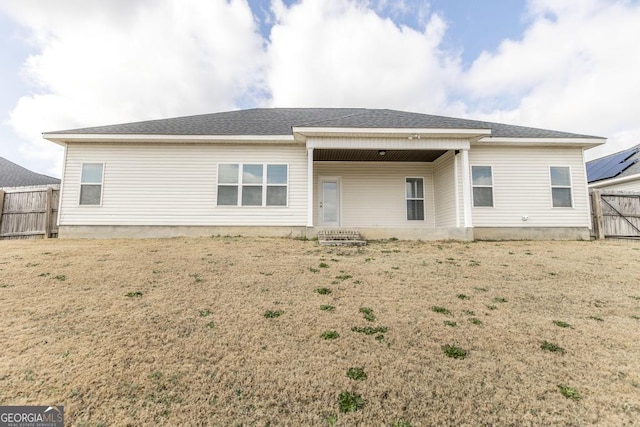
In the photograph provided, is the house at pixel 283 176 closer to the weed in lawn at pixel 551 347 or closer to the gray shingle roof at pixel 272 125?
the gray shingle roof at pixel 272 125

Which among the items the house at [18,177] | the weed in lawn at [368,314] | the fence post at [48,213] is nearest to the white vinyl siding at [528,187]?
the weed in lawn at [368,314]

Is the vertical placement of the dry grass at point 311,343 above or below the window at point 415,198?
below

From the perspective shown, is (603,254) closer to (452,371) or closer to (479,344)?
(479,344)

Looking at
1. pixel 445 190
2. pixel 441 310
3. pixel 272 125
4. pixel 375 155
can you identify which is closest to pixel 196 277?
pixel 441 310

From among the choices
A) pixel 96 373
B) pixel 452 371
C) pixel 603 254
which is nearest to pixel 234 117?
pixel 96 373

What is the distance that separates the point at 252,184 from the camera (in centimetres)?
1030

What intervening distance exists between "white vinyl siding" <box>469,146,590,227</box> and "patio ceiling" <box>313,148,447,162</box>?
1.52 metres

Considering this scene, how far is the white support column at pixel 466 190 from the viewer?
32.0 feet

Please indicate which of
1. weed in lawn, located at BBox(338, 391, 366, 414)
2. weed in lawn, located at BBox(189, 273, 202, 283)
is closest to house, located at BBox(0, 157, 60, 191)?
weed in lawn, located at BBox(189, 273, 202, 283)

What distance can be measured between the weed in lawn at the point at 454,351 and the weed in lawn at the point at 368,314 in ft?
3.08

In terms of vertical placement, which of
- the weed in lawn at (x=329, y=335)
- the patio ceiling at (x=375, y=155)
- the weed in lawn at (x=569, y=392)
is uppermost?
the patio ceiling at (x=375, y=155)

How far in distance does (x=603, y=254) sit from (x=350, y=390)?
8878mm

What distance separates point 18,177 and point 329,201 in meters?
25.5

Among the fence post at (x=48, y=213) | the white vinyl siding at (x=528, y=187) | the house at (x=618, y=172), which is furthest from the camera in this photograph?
the house at (x=618, y=172)
